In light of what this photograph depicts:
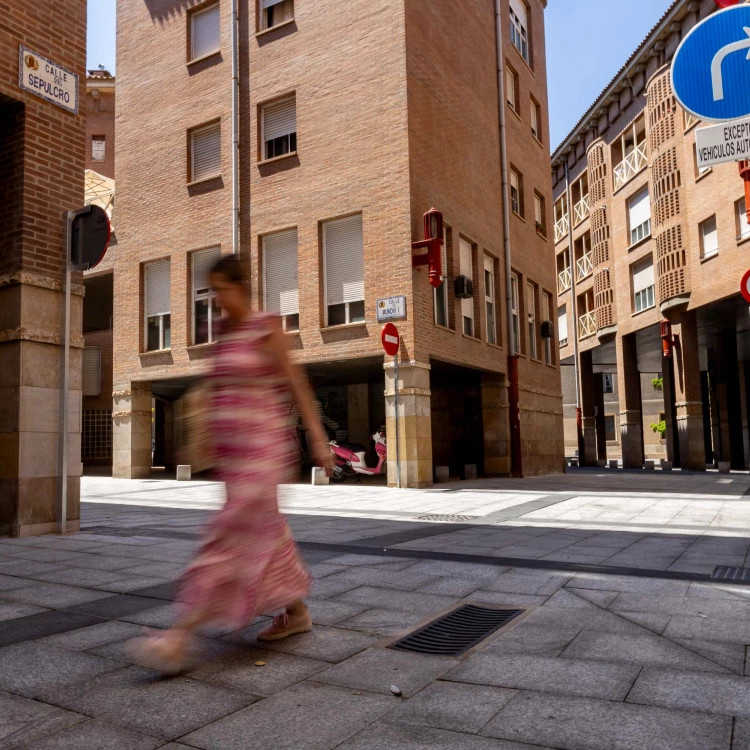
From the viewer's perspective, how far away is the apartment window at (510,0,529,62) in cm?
2391

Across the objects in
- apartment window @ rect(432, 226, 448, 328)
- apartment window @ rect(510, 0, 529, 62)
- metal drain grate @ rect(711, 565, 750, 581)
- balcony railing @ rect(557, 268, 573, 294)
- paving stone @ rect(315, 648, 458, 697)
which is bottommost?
metal drain grate @ rect(711, 565, 750, 581)

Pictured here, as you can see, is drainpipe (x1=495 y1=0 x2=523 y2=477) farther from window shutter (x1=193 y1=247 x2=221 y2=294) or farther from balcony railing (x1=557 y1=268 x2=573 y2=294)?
balcony railing (x1=557 y1=268 x2=573 y2=294)

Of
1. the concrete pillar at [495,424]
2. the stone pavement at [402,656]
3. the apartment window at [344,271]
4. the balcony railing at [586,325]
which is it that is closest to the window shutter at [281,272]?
the apartment window at [344,271]

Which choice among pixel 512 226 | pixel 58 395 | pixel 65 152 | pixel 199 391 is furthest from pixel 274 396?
pixel 512 226

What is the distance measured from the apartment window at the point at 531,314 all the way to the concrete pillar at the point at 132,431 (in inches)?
446

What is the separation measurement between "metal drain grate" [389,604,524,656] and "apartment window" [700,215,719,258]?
84.6 feet

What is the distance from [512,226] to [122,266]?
1098 centimetres

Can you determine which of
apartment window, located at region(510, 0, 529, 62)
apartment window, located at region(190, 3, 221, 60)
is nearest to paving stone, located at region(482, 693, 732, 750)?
apartment window, located at region(190, 3, 221, 60)

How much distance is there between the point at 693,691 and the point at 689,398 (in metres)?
29.2

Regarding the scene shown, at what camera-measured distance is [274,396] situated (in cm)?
346

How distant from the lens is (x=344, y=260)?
647 inches

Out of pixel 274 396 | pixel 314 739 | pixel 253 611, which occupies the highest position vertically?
pixel 274 396

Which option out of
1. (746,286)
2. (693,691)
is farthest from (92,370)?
(693,691)

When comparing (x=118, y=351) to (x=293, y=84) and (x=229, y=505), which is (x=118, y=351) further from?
(x=229, y=505)
